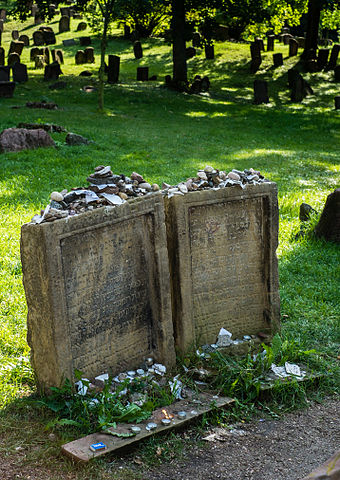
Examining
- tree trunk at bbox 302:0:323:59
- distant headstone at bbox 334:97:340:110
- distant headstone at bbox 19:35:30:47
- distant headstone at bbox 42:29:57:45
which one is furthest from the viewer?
distant headstone at bbox 42:29:57:45

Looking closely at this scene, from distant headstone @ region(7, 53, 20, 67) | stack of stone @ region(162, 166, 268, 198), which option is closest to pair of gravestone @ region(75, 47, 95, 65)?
distant headstone @ region(7, 53, 20, 67)

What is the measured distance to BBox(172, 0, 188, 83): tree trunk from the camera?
21422mm

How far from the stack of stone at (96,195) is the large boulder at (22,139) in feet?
24.9

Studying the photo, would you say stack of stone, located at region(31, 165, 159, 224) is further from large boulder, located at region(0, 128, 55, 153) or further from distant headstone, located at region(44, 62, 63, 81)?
distant headstone, located at region(44, 62, 63, 81)

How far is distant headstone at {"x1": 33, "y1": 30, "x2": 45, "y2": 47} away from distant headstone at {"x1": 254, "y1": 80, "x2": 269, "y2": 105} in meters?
13.8

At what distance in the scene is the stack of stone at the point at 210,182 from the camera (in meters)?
4.78

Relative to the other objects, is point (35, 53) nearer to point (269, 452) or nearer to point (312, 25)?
point (312, 25)

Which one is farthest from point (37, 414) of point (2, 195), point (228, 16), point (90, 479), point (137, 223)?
point (228, 16)

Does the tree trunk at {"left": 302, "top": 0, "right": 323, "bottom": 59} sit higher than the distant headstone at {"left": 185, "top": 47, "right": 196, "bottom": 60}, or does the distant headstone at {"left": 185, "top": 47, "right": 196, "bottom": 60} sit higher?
the tree trunk at {"left": 302, "top": 0, "right": 323, "bottom": 59}

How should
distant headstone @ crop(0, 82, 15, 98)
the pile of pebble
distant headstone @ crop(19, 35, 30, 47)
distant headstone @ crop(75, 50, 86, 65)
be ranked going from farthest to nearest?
1. distant headstone @ crop(19, 35, 30, 47)
2. distant headstone @ crop(75, 50, 86, 65)
3. distant headstone @ crop(0, 82, 15, 98)
4. the pile of pebble

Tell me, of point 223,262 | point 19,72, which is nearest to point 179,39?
point 19,72

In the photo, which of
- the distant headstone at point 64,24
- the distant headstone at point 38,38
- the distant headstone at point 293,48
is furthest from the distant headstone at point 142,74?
the distant headstone at point 64,24

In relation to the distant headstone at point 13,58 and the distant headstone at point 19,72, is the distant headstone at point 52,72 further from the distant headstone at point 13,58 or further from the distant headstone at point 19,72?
the distant headstone at point 13,58

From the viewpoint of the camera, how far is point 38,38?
30250mm
